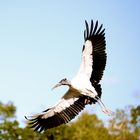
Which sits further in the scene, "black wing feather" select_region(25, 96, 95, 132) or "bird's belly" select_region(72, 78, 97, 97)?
"black wing feather" select_region(25, 96, 95, 132)

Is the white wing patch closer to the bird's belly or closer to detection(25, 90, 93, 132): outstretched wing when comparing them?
the bird's belly

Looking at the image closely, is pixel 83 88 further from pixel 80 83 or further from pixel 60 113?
pixel 60 113

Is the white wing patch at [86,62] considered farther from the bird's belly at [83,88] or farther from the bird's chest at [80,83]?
the bird's belly at [83,88]

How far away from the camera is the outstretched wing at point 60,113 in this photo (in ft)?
63.8

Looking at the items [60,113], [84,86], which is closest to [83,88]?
[84,86]

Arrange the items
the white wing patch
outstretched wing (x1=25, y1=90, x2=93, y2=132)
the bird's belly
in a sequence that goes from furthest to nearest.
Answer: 1. outstretched wing (x1=25, y1=90, x2=93, y2=132)
2. the white wing patch
3. the bird's belly

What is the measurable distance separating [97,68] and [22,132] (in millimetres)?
26557

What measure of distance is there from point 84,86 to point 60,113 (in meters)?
1.70

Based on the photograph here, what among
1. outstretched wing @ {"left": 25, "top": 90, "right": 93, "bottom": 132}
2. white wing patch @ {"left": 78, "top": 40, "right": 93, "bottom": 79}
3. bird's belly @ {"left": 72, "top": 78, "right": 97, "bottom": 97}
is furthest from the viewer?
outstretched wing @ {"left": 25, "top": 90, "right": 93, "bottom": 132}

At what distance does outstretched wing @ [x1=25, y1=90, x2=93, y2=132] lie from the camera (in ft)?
63.8

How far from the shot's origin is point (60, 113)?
19.5 metres

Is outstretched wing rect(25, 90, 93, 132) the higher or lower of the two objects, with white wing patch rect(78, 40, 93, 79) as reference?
lower

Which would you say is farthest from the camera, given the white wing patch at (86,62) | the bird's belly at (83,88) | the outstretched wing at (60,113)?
the outstretched wing at (60,113)

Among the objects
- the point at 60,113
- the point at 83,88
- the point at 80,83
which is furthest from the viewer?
the point at 60,113
